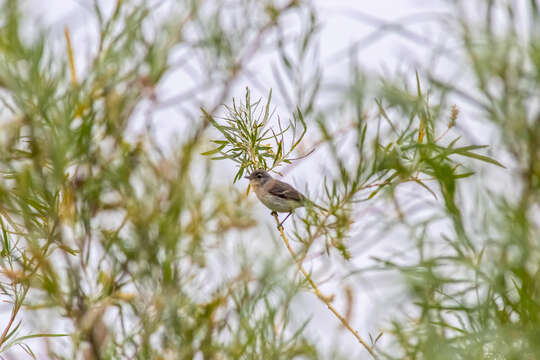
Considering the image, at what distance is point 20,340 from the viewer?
3.29 feet

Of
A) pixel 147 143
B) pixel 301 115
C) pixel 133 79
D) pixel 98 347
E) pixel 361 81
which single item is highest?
pixel 133 79

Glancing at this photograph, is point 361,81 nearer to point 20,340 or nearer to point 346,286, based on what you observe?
point 346,286

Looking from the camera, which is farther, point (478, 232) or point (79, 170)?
point (79, 170)

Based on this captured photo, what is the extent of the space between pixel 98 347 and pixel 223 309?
0.21 meters

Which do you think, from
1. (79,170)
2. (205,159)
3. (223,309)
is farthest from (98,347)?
(205,159)

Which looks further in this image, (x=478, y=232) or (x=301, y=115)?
(x=301, y=115)

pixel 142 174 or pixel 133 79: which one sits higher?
pixel 133 79

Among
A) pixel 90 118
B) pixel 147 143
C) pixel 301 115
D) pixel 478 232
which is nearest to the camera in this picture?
pixel 478 232

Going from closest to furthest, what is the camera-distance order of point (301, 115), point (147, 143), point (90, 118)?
point (301, 115) → point (90, 118) → point (147, 143)

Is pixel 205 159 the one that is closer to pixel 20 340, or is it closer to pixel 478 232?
pixel 20 340

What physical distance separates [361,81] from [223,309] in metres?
0.51

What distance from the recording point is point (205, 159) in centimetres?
135

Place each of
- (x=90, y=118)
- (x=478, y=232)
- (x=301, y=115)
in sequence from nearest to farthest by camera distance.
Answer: (x=478, y=232), (x=301, y=115), (x=90, y=118)

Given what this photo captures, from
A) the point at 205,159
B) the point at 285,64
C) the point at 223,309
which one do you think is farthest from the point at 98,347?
the point at 205,159
